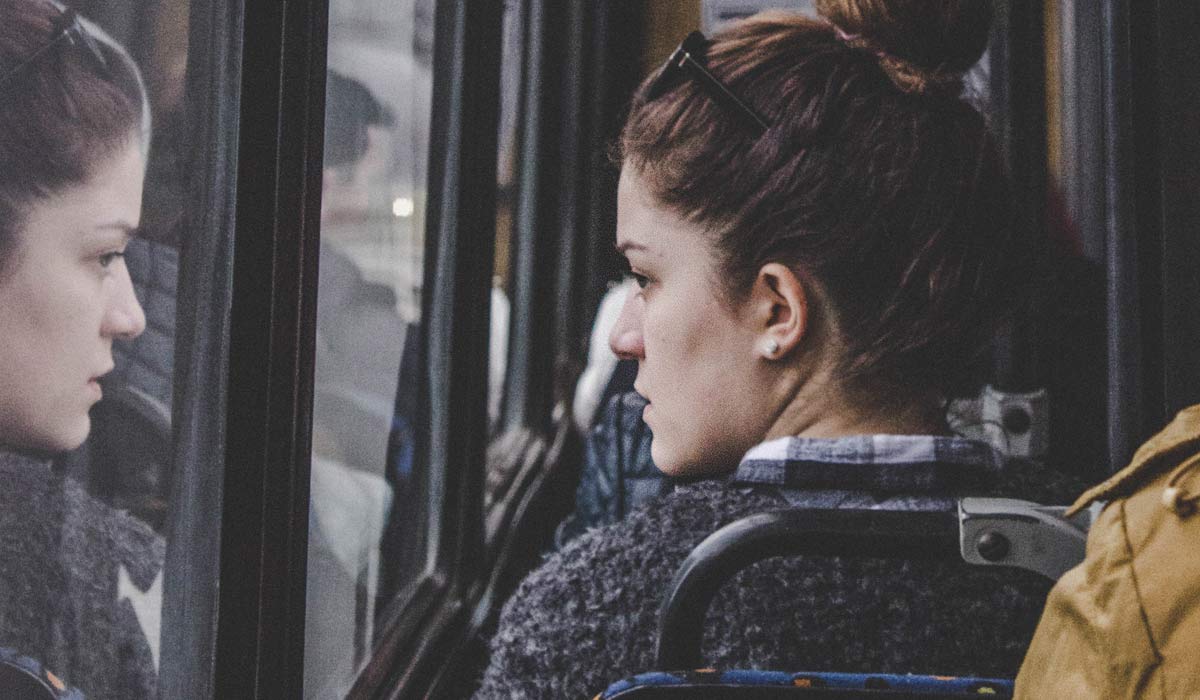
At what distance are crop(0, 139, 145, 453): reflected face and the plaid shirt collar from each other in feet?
1.59

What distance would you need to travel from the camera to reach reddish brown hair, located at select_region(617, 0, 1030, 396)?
98 cm

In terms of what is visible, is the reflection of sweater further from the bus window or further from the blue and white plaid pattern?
the blue and white plaid pattern

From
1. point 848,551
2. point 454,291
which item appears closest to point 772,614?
point 848,551

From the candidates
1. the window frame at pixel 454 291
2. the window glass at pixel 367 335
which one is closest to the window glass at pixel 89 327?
the window glass at pixel 367 335

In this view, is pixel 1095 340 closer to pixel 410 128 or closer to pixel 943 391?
pixel 943 391

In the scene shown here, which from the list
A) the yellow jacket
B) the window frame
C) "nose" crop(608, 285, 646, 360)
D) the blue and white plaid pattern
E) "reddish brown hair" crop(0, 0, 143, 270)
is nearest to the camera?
the yellow jacket

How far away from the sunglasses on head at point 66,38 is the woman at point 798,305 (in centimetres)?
46

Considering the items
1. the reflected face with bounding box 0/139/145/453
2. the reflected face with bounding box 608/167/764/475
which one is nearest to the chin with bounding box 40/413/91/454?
the reflected face with bounding box 0/139/145/453

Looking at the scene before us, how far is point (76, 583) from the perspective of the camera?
2.65 ft

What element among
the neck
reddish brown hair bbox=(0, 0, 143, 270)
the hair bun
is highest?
the hair bun

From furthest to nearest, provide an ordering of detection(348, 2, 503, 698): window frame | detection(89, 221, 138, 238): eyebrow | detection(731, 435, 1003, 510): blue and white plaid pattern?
detection(348, 2, 503, 698): window frame → detection(731, 435, 1003, 510): blue and white plaid pattern → detection(89, 221, 138, 238): eyebrow

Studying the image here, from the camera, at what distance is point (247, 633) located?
3.22ft

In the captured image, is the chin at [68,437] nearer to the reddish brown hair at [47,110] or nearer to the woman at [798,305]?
the reddish brown hair at [47,110]

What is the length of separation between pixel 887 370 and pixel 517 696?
40 centimetres
